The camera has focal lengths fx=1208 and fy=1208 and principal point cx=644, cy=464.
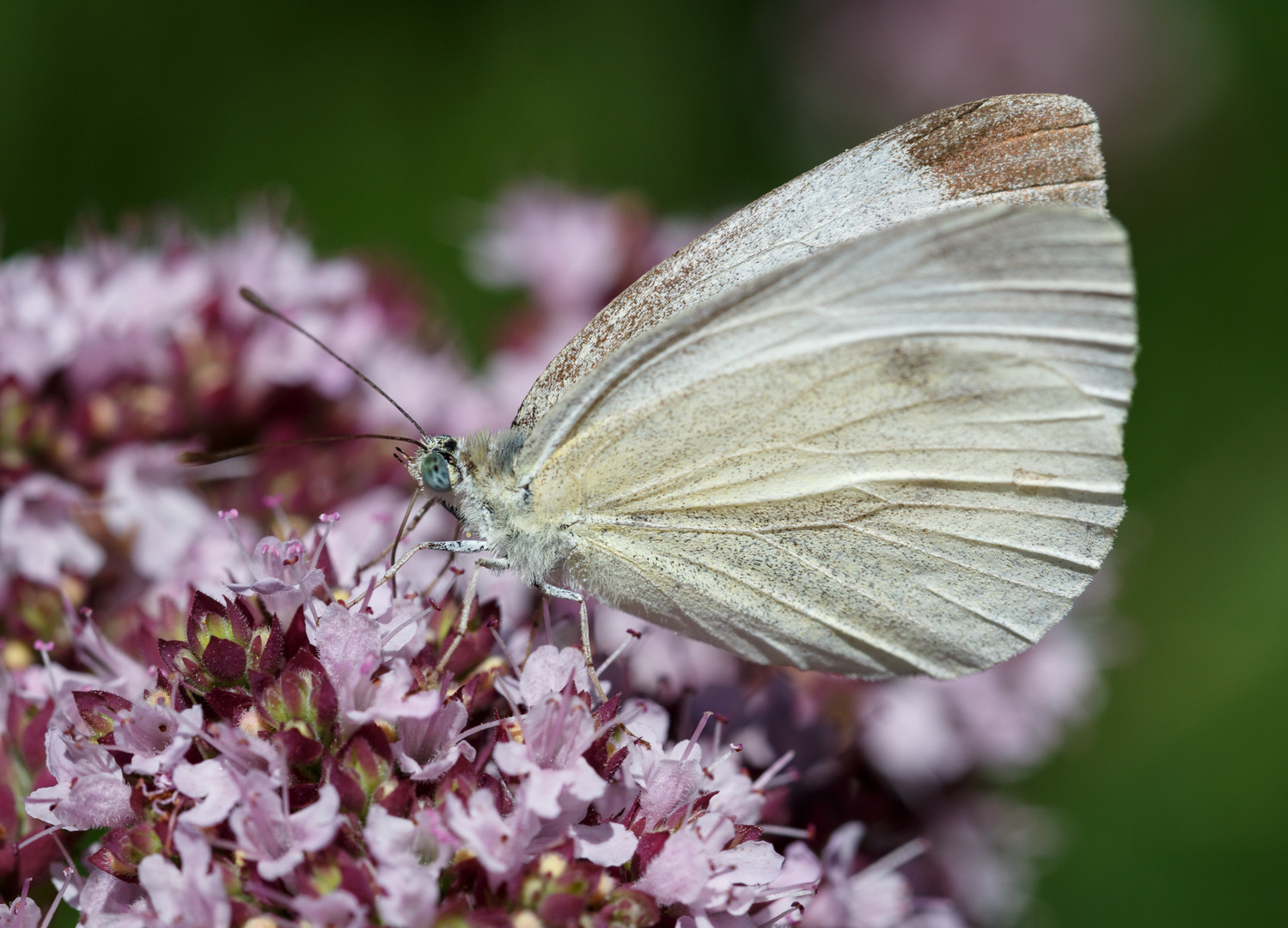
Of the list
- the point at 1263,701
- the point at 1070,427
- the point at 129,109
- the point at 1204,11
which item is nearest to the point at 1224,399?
the point at 1263,701

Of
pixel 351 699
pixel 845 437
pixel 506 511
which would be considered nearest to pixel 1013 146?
pixel 845 437

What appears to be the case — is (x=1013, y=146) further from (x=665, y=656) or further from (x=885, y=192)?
(x=665, y=656)

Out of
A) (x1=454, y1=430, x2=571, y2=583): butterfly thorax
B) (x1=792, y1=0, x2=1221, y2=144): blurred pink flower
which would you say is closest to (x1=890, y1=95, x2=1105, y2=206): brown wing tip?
(x1=454, y1=430, x2=571, y2=583): butterfly thorax

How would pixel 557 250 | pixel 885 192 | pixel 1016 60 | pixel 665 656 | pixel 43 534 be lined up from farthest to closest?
1. pixel 1016 60
2. pixel 557 250
3. pixel 665 656
4. pixel 43 534
5. pixel 885 192

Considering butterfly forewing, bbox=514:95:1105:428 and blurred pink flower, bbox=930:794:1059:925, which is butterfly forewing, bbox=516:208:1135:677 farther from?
blurred pink flower, bbox=930:794:1059:925

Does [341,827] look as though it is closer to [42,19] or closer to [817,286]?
[817,286]
